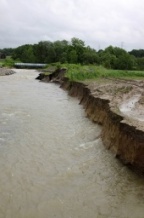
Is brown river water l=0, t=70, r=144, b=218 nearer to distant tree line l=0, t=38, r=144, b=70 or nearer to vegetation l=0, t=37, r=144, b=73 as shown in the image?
vegetation l=0, t=37, r=144, b=73

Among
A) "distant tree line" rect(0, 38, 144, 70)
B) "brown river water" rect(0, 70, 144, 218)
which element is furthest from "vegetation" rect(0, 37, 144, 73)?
"brown river water" rect(0, 70, 144, 218)

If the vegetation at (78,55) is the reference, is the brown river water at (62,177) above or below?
below

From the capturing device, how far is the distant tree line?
8093 centimetres

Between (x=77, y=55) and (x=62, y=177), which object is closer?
(x=62, y=177)

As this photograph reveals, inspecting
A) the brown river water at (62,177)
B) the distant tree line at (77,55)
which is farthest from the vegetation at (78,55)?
the brown river water at (62,177)

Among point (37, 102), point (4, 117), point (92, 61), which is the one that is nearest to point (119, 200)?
point (4, 117)

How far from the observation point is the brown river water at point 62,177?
924 cm

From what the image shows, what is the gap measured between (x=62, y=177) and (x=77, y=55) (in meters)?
92.6

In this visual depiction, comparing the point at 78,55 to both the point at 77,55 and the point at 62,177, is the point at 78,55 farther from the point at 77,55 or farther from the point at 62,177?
the point at 62,177

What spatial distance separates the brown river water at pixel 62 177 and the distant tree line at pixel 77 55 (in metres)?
63.7

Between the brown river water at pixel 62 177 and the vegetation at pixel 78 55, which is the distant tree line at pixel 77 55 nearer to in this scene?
the vegetation at pixel 78 55

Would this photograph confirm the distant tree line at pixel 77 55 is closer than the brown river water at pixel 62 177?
No

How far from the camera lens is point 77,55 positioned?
101750mm

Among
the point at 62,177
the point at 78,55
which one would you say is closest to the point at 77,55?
the point at 78,55
